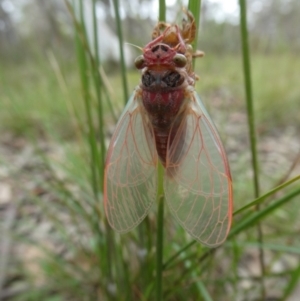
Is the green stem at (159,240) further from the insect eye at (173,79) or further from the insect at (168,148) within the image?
the insect eye at (173,79)

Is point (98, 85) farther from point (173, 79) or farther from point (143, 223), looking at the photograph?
point (143, 223)

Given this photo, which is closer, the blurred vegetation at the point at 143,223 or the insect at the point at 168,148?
the insect at the point at 168,148

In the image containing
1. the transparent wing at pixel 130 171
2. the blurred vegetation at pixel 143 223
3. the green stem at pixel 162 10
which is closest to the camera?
the green stem at pixel 162 10

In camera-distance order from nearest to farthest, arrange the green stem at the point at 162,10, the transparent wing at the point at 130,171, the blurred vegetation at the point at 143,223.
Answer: the green stem at the point at 162,10, the transparent wing at the point at 130,171, the blurred vegetation at the point at 143,223

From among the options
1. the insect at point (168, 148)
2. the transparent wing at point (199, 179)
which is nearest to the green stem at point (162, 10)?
the insect at point (168, 148)

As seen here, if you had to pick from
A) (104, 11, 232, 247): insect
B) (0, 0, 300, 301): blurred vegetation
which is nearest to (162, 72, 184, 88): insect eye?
(104, 11, 232, 247): insect

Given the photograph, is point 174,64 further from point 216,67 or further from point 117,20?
point 216,67

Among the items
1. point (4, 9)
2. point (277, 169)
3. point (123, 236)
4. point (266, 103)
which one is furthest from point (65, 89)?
point (4, 9)

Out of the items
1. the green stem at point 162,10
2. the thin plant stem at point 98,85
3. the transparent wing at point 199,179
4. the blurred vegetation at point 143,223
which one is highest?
the green stem at point 162,10

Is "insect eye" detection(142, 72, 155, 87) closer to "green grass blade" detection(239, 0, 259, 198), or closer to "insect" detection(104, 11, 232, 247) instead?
"insect" detection(104, 11, 232, 247)

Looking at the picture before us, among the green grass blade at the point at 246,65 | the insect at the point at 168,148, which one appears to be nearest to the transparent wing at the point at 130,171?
the insect at the point at 168,148

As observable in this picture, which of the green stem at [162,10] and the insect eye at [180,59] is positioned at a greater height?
the green stem at [162,10]
